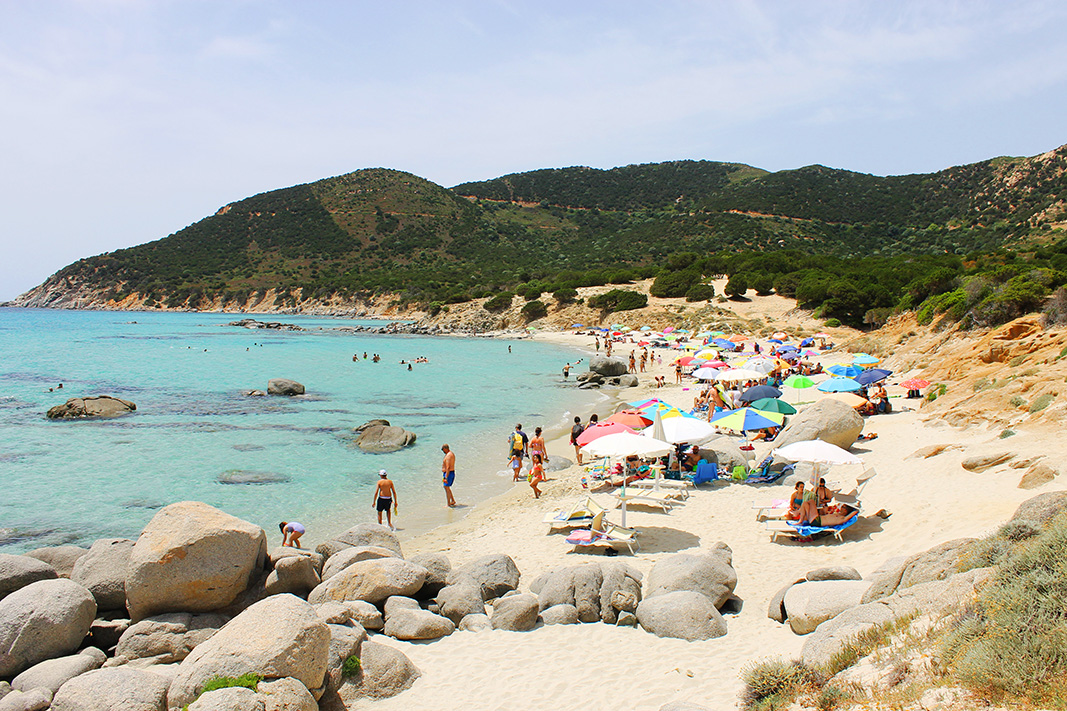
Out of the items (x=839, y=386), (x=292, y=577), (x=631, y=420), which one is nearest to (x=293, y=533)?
(x=292, y=577)

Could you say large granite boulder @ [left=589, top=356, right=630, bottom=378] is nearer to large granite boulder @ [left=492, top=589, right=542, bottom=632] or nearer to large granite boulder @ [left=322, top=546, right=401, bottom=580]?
large granite boulder @ [left=322, top=546, right=401, bottom=580]

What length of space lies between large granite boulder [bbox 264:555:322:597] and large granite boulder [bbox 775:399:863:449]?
10.4 metres

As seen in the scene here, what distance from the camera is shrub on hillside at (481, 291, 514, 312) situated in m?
67.7

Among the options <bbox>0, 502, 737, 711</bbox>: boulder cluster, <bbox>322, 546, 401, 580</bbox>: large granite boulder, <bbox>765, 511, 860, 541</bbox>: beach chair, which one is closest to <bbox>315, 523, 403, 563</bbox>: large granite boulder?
<bbox>322, 546, 401, 580</bbox>: large granite boulder

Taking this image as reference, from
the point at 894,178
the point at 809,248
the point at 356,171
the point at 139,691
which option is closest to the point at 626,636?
the point at 139,691

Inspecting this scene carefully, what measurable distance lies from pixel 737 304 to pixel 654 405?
122 feet

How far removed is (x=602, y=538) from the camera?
979 cm

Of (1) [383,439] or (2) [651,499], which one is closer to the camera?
(2) [651,499]

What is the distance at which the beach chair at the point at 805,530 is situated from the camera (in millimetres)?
9523

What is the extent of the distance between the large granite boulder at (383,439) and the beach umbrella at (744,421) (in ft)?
29.6

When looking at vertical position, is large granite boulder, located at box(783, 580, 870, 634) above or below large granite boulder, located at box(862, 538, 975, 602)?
below

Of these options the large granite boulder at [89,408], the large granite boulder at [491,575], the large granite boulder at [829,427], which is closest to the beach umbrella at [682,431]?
the large granite boulder at [829,427]

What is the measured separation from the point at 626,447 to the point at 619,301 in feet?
161

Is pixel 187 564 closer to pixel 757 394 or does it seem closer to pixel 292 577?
pixel 292 577
